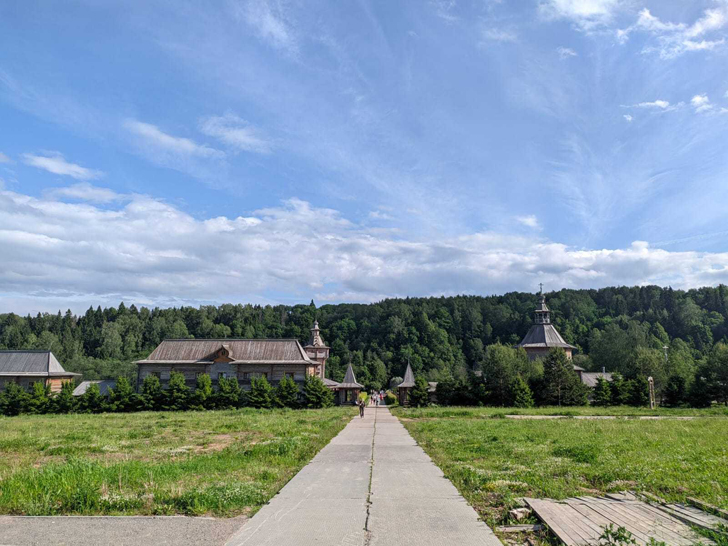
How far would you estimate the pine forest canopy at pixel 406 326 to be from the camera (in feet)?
376

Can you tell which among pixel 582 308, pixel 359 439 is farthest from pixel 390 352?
pixel 359 439

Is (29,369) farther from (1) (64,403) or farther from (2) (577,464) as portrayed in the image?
(2) (577,464)

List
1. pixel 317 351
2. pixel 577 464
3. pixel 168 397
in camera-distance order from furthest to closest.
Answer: pixel 317 351, pixel 168 397, pixel 577 464

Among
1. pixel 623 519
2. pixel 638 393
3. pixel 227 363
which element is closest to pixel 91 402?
pixel 227 363

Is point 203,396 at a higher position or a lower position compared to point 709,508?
lower

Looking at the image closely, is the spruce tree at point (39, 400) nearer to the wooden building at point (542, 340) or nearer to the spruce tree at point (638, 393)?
the wooden building at point (542, 340)

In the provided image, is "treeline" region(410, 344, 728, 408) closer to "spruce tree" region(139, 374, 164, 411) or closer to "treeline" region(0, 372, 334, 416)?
"treeline" region(0, 372, 334, 416)

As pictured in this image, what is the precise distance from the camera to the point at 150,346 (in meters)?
125

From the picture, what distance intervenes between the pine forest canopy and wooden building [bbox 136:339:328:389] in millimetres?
48999

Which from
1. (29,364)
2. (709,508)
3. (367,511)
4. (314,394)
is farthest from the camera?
(29,364)

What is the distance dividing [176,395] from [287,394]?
10635mm

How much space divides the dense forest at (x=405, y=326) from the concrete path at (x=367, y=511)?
3759 inches

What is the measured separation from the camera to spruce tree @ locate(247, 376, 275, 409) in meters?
48.8

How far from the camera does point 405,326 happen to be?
433ft
